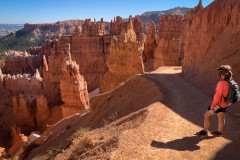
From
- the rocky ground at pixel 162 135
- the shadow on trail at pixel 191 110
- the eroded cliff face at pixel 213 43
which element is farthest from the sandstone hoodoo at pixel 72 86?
the rocky ground at pixel 162 135

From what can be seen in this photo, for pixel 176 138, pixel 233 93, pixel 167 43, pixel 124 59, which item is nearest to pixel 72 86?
pixel 124 59

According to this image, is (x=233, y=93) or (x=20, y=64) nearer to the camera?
(x=233, y=93)

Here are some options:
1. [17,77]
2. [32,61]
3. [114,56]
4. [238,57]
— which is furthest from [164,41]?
Answer: [32,61]

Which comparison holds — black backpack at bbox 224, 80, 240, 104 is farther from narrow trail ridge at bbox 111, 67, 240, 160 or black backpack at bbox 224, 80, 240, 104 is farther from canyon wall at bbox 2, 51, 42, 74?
canyon wall at bbox 2, 51, 42, 74

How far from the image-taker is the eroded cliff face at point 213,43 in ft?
47.1

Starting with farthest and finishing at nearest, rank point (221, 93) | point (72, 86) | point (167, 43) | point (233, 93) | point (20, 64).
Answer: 1. point (20, 64)
2. point (167, 43)
3. point (72, 86)
4. point (221, 93)
5. point (233, 93)

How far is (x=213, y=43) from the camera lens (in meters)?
16.8

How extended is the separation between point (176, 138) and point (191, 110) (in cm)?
277

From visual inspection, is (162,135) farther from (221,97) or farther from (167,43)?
(167,43)

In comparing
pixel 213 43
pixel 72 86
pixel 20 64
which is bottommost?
pixel 20 64

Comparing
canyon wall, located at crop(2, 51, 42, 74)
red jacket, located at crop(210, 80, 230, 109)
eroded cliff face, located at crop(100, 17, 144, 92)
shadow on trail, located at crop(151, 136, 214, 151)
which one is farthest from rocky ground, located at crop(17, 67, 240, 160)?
canyon wall, located at crop(2, 51, 42, 74)

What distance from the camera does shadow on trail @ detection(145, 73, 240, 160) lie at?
7.31 meters

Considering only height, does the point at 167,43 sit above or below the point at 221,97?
above

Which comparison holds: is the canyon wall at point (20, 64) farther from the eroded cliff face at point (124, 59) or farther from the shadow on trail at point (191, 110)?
the shadow on trail at point (191, 110)
